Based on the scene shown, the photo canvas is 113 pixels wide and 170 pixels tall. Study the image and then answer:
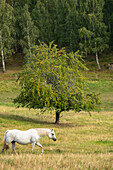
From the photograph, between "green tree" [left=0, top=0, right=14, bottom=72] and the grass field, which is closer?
the grass field

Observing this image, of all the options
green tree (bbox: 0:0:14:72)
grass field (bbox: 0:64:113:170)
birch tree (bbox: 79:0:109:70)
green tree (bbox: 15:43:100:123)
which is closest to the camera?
grass field (bbox: 0:64:113:170)

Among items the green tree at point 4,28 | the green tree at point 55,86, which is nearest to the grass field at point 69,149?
the green tree at point 55,86

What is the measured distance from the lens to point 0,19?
74125 millimetres

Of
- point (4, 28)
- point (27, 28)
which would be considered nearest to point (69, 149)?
point (4, 28)

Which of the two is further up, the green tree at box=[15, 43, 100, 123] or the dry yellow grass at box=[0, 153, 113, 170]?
the dry yellow grass at box=[0, 153, 113, 170]

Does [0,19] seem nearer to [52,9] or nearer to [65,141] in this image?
[52,9]

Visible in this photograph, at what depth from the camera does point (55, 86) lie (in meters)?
25.2

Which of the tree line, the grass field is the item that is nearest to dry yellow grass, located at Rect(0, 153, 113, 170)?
the grass field

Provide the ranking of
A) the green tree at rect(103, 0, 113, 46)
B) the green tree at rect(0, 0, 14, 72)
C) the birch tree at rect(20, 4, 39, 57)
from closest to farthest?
the green tree at rect(0, 0, 14, 72) → the birch tree at rect(20, 4, 39, 57) → the green tree at rect(103, 0, 113, 46)

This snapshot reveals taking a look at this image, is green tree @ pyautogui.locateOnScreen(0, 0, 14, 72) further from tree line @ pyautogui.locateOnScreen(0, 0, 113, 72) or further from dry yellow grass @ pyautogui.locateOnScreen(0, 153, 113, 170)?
dry yellow grass @ pyautogui.locateOnScreen(0, 153, 113, 170)

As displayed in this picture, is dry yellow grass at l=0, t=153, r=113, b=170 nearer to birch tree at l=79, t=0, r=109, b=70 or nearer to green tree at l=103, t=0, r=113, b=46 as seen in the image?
birch tree at l=79, t=0, r=109, b=70

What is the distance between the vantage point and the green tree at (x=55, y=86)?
24484 millimetres

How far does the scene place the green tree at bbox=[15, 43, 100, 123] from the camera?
24.5 m

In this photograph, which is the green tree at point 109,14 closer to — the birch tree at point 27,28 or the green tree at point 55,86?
the birch tree at point 27,28
